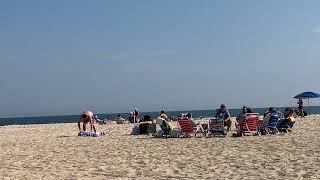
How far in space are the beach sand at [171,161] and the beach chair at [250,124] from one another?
2.23 metres

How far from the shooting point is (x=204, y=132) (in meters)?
15.9

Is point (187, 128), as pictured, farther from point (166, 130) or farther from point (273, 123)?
point (273, 123)

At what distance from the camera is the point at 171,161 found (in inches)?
384

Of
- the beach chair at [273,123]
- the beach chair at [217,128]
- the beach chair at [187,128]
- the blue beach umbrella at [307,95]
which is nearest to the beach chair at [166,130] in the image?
the beach chair at [187,128]

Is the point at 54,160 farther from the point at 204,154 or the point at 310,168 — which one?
the point at 310,168

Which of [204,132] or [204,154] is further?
[204,132]

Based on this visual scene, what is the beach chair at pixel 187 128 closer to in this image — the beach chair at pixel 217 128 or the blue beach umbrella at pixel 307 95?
the beach chair at pixel 217 128

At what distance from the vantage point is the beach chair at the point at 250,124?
51.1ft

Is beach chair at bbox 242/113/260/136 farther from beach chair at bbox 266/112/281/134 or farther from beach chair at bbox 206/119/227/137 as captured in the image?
beach chair at bbox 206/119/227/137

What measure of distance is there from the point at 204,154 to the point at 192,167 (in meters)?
1.88

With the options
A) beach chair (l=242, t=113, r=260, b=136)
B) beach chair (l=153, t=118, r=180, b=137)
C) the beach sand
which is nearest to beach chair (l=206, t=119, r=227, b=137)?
beach chair (l=242, t=113, r=260, b=136)

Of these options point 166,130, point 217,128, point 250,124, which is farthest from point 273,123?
point 166,130

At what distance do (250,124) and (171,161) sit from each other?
6.49 metres

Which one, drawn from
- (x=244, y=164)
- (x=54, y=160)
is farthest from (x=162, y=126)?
(x=244, y=164)
